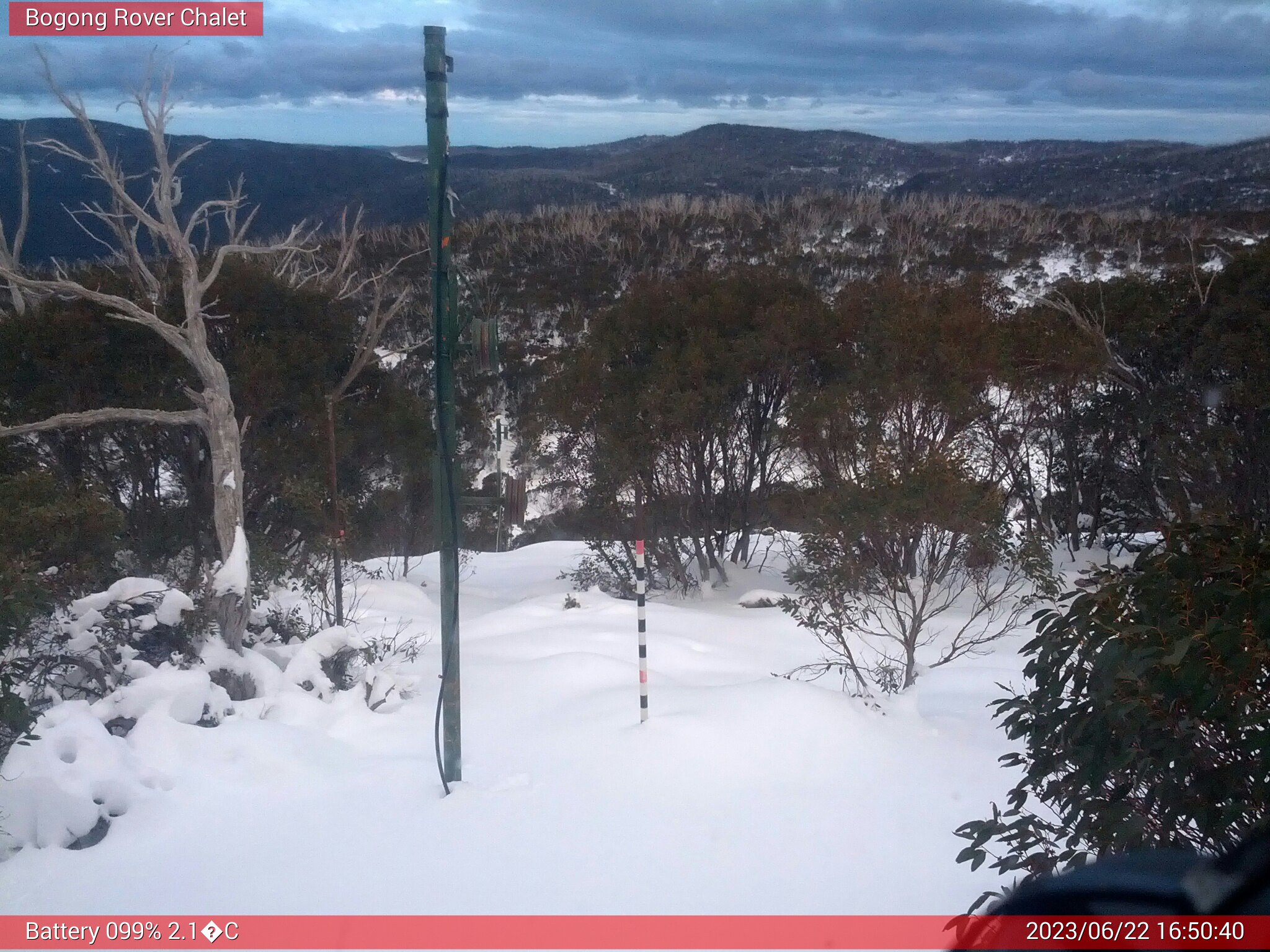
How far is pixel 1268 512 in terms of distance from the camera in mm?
12516

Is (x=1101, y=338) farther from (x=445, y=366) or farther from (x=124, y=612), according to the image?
(x=124, y=612)

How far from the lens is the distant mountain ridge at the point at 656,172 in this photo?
56.6 feet

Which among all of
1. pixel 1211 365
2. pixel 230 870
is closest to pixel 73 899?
pixel 230 870

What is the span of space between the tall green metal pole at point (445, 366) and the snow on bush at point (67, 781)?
146 centimetres

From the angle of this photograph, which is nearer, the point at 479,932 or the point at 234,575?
the point at 479,932

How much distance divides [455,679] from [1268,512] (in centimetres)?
1159

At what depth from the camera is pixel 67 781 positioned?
4609mm

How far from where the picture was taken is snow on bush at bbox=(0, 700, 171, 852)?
4344 millimetres

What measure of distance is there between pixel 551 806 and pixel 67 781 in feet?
7.53

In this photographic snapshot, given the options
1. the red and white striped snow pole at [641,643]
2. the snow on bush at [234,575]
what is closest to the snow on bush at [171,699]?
the snow on bush at [234,575]

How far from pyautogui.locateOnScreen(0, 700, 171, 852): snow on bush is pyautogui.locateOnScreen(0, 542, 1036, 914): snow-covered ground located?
0.05 m

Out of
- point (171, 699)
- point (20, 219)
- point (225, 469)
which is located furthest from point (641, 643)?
point (20, 219)

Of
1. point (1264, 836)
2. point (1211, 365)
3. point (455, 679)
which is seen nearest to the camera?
point (1264, 836)

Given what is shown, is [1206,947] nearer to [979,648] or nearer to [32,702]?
[32,702]
